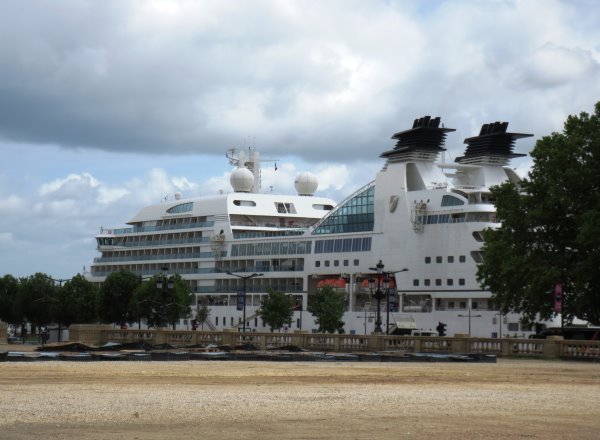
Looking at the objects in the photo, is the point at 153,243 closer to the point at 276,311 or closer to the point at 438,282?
the point at 276,311

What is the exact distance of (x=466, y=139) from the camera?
11781 cm

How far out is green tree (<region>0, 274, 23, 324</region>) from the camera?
5590 inches

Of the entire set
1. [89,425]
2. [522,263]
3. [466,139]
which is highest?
[466,139]

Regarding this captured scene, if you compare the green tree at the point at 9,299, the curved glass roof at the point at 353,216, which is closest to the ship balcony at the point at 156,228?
the green tree at the point at 9,299

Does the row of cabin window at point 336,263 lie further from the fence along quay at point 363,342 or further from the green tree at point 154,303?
the fence along quay at point 363,342

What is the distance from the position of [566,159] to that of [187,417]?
165 ft

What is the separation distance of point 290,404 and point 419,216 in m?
89.9

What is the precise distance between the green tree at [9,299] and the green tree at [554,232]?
8290cm

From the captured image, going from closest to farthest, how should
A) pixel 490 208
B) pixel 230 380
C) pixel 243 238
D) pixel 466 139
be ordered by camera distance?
pixel 230 380, pixel 490 208, pixel 466 139, pixel 243 238

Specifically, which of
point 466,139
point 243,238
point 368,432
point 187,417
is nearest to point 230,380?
point 187,417

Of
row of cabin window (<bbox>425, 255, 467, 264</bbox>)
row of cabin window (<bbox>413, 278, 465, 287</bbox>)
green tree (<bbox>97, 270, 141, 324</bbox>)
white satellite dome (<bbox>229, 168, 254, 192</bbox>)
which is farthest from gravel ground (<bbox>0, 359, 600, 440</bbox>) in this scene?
white satellite dome (<bbox>229, 168, 254, 192</bbox>)

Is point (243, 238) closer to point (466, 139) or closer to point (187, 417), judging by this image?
point (466, 139)

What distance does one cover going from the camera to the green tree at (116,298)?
128 meters

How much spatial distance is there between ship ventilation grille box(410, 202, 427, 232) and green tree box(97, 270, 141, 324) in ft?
110
